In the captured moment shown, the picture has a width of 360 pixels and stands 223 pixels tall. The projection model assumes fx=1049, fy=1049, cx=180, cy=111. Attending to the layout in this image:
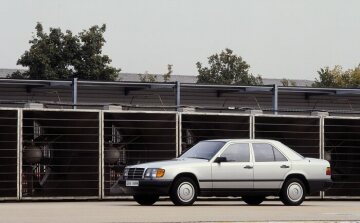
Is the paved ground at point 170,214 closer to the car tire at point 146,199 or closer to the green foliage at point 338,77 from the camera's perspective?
the car tire at point 146,199

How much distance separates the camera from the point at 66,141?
28.2m

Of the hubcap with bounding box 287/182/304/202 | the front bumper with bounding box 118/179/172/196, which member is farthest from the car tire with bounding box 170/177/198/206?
the hubcap with bounding box 287/182/304/202

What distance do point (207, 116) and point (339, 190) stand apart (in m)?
4.97

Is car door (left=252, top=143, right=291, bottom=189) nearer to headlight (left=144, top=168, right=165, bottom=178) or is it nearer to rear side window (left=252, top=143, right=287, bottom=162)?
rear side window (left=252, top=143, right=287, bottom=162)

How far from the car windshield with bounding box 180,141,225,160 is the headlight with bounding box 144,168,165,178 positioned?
49.5 inches

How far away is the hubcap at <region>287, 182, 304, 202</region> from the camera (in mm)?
24312

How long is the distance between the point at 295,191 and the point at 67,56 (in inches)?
1617

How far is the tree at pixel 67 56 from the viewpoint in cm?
6222

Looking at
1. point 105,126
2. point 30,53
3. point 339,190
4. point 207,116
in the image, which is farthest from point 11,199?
point 30,53

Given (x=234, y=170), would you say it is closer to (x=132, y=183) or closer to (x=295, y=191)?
(x=295, y=191)

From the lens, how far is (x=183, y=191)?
23109mm

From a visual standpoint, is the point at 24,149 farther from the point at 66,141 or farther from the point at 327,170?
the point at 327,170

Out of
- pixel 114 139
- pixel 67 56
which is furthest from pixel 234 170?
pixel 67 56

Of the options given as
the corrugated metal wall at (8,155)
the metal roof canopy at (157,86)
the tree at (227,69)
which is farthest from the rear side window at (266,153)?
the tree at (227,69)
